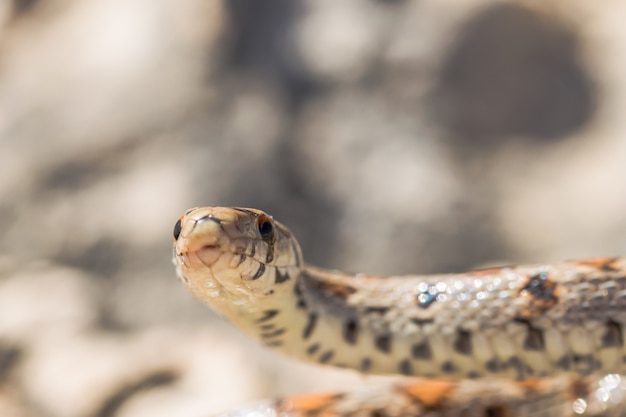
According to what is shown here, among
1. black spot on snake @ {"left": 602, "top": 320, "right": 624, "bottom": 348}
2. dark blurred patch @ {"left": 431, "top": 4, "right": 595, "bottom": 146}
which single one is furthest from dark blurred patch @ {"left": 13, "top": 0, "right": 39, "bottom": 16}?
black spot on snake @ {"left": 602, "top": 320, "right": 624, "bottom": 348}

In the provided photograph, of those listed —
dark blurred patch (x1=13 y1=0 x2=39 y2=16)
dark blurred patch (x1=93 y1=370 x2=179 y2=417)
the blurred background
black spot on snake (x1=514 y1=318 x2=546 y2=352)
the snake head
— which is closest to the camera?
the snake head

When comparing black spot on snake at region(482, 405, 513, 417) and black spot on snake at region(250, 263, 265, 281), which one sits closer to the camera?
black spot on snake at region(250, 263, 265, 281)

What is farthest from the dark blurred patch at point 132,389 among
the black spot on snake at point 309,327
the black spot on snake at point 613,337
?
the black spot on snake at point 613,337

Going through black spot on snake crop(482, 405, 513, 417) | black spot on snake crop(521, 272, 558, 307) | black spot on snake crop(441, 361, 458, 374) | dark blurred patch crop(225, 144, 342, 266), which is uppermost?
dark blurred patch crop(225, 144, 342, 266)

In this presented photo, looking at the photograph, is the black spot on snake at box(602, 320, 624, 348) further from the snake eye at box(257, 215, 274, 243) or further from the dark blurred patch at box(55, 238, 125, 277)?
the dark blurred patch at box(55, 238, 125, 277)

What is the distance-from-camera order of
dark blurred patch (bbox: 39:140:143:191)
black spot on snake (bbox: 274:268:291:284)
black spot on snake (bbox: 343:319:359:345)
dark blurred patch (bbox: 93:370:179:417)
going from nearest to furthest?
black spot on snake (bbox: 274:268:291:284) < black spot on snake (bbox: 343:319:359:345) < dark blurred patch (bbox: 93:370:179:417) < dark blurred patch (bbox: 39:140:143:191)

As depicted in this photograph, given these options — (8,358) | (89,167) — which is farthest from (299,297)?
(89,167)

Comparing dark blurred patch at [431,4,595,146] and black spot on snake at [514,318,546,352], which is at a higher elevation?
dark blurred patch at [431,4,595,146]

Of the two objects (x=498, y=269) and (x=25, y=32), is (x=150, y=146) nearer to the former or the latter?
(x=25, y=32)

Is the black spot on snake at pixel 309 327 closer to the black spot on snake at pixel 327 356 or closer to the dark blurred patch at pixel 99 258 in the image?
the black spot on snake at pixel 327 356
